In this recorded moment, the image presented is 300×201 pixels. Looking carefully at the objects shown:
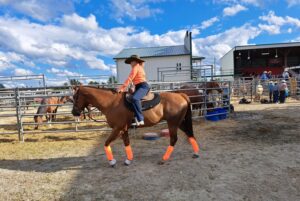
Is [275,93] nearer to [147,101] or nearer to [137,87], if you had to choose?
[147,101]

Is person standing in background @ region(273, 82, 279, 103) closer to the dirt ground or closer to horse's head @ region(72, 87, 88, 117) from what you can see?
the dirt ground

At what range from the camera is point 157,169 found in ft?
15.3

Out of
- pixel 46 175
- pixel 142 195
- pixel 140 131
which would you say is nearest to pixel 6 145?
pixel 46 175

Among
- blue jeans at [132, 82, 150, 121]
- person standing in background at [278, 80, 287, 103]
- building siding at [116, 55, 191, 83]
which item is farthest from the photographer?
building siding at [116, 55, 191, 83]

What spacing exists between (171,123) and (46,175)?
2.48m

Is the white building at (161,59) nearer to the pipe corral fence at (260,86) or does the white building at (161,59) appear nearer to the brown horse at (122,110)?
the pipe corral fence at (260,86)

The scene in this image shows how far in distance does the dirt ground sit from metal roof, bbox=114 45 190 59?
25147 millimetres

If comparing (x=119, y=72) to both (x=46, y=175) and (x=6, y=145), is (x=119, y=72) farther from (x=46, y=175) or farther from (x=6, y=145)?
(x=46, y=175)

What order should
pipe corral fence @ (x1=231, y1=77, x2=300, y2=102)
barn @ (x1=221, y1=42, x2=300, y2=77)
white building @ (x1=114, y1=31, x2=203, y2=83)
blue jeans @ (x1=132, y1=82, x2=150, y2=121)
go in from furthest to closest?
barn @ (x1=221, y1=42, x2=300, y2=77), white building @ (x1=114, y1=31, x2=203, y2=83), pipe corral fence @ (x1=231, y1=77, x2=300, y2=102), blue jeans @ (x1=132, y1=82, x2=150, y2=121)

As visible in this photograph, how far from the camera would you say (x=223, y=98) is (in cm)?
1068

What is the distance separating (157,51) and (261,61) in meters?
19.4

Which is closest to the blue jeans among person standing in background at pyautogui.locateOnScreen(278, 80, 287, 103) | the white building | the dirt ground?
the dirt ground

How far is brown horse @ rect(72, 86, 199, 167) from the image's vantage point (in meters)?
4.87

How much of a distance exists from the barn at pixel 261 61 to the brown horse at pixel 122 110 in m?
33.1
